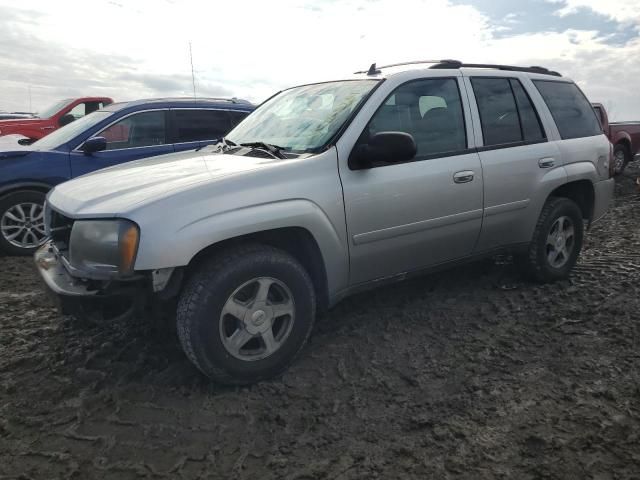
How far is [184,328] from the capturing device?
250cm

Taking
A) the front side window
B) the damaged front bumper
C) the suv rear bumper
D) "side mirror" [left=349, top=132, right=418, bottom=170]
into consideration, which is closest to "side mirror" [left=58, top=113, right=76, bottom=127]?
the front side window

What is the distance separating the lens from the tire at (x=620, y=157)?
12062 mm

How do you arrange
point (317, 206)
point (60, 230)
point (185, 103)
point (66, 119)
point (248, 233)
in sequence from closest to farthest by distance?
point (248, 233) → point (317, 206) → point (60, 230) → point (185, 103) → point (66, 119)

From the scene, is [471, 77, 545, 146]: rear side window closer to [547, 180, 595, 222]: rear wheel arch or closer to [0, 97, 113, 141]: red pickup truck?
[547, 180, 595, 222]: rear wheel arch

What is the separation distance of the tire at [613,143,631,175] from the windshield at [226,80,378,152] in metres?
11.0

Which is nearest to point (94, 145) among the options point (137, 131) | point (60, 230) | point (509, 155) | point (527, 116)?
point (137, 131)

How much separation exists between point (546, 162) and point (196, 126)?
418 cm

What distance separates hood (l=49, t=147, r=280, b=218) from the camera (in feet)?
8.25

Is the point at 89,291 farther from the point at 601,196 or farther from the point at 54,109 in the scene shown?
the point at 54,109

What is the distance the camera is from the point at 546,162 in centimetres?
397

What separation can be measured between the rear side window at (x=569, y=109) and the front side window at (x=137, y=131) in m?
4.22

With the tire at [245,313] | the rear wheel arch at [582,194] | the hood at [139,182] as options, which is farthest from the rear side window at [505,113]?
the tire at [245,313]

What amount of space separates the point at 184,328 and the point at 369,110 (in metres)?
1.71

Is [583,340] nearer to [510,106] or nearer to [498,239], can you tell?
[498,239]
